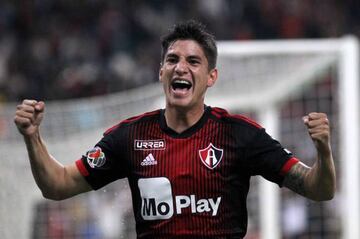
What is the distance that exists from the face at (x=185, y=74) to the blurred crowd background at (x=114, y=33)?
1188 cm

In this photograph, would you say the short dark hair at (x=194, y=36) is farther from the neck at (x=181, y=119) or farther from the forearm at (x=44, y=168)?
the forearm at (x=44, y=168)

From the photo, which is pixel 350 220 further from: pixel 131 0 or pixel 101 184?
pixel 131 0

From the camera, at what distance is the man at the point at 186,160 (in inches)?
183

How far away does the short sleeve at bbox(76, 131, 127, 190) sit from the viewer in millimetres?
4922

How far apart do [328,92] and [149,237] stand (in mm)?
4518

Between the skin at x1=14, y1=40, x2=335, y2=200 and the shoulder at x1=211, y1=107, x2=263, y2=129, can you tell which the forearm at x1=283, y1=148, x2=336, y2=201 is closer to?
the skin at x1=14, y1=40, x2=335, y2=200

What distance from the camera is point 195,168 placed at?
4.73m

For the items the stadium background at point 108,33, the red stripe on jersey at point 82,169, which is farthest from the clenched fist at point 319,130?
the stadium background at point 108,33

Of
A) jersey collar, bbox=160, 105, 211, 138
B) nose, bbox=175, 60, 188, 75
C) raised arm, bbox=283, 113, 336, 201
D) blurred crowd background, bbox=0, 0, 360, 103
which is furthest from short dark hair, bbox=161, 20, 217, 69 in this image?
blurred crowd background, bbox=0, 0, 360, 103

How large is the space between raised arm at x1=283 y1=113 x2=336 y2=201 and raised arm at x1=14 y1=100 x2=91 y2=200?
3.35ft

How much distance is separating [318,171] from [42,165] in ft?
4.19

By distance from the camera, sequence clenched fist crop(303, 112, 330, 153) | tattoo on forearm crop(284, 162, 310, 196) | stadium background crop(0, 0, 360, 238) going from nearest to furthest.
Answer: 1. clenched fist crop(303, 112, 330, 153)
2. tattoo on forearm crop(284, 162, 310, 196)
3. stadium background crop(0, 0, 360, 238)

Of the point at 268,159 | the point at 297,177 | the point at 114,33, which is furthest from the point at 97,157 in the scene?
the point at 114,33

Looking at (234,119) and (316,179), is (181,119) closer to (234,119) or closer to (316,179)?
(234,119)
